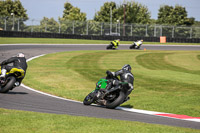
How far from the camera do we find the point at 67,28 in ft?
176

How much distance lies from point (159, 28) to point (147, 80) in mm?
38616

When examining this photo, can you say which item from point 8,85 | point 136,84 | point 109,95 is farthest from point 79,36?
point 109,95

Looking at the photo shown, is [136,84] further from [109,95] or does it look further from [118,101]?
[118,101]

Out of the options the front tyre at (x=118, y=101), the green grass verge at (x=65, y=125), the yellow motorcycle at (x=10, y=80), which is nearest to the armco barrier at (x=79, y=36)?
the yellow motorcycle at (x=10, y=80)

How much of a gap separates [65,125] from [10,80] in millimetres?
5420

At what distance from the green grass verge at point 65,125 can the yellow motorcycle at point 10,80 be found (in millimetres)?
3785

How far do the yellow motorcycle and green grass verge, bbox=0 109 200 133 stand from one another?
3.79 meters

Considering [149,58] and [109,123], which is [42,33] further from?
[109,123]

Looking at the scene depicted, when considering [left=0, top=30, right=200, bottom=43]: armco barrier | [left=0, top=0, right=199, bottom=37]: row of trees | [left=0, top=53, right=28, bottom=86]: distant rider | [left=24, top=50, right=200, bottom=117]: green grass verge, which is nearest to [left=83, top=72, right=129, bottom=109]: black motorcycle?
[left=24, top=50, right=200, bottom=117]: green grass verge

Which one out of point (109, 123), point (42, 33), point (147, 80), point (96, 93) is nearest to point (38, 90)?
point (96, 93)

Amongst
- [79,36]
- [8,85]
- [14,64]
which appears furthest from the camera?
[79,36]

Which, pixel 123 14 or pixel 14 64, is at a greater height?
pixel 123 14

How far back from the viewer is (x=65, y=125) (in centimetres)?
742

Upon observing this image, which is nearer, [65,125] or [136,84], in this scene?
[65,125]
